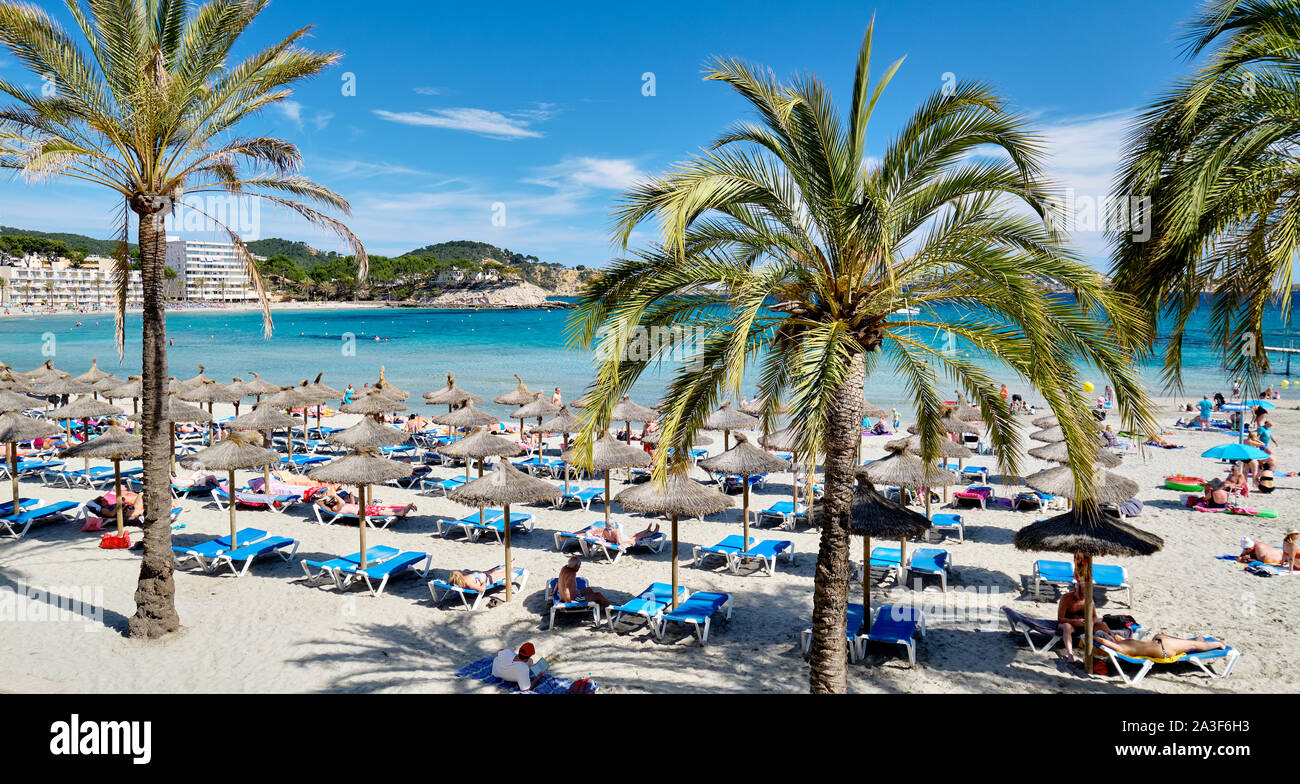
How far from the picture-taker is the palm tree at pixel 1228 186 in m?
5.89

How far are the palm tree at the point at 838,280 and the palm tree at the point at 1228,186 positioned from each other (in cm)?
102

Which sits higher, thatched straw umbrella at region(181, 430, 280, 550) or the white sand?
thatched straw umbrella at region(181, 430, 280, 550)

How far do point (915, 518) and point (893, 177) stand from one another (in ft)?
14.8

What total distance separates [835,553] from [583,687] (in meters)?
3.02

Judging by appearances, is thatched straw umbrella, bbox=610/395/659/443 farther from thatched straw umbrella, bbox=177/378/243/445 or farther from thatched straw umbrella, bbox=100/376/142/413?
thatched straw umbrella, bbox=100/376/142/413

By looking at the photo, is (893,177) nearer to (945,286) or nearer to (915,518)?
(945,286)

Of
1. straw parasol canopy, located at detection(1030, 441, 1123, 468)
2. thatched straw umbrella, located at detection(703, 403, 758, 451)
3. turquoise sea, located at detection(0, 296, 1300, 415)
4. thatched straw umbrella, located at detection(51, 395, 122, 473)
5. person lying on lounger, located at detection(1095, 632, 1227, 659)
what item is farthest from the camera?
turquoise sea, located at detection(0, 296, 1300, 415)

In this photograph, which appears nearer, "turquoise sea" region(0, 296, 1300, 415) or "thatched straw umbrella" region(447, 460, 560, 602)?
"thatched straw umbrella" region(447, 460, 560, 602)

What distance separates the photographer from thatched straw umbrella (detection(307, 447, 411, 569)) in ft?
36.2

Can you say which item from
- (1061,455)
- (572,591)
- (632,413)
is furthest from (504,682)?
(632,413)

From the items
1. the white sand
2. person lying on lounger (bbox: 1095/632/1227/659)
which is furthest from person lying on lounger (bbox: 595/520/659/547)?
person lying on lounger (bbox: 1095/632/1227/659)

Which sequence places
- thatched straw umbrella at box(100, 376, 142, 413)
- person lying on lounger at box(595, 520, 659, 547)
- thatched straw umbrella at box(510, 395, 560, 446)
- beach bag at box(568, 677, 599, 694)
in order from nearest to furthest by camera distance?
beach bag at box(568, 677, 599, 694)
person lying on lounger at box(595, 520, 659, 547)
thatched straw umbrella at box(510, 395, 560, 446)
thatched straw umbrella at box(100, 376, 142, 413)

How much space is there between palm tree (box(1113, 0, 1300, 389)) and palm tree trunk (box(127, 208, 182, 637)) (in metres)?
10.1

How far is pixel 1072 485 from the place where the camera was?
1024cm
